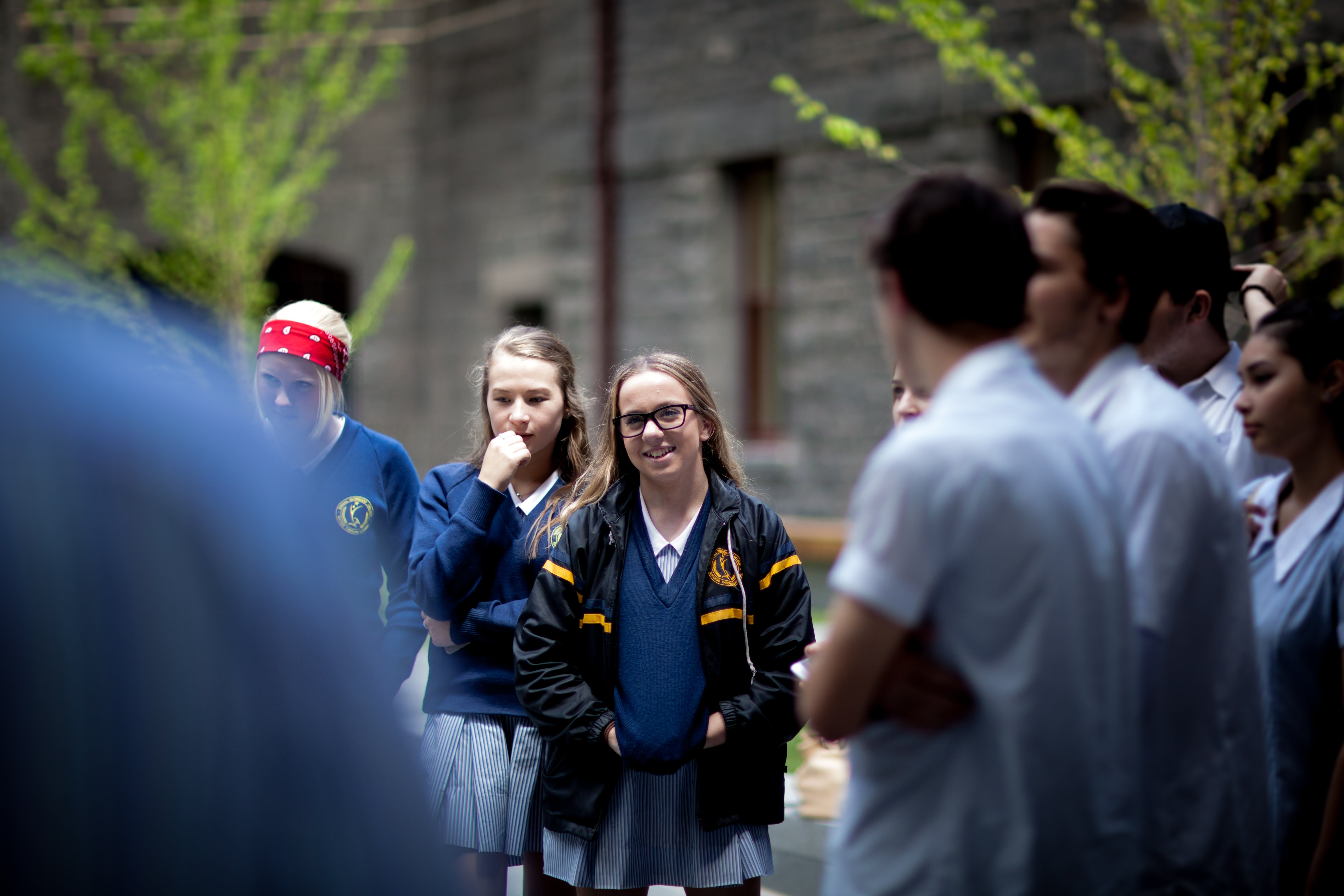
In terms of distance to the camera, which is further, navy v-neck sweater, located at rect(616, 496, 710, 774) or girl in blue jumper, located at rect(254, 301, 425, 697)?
girl in blue jumper, located at rect(254, 301, 425, 697)

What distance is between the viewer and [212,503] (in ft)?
3.31

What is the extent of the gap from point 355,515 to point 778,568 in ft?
3.91

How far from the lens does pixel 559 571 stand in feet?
9.41

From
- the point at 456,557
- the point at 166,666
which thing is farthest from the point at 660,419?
the point at 166,666

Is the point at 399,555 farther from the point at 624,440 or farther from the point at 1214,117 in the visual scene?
the point at 1214,117

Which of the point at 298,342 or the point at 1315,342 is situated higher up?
the point at 298,342

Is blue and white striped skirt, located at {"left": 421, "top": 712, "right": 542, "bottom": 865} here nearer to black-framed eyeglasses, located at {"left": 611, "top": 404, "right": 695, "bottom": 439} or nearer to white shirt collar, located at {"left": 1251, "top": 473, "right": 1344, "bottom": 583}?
black-framed eyeglasses, located at {"left": 611, "top": 404, "right": 695, "bottom": 439}

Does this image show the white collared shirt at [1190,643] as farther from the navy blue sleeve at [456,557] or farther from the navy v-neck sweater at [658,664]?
the navy blue sleeve at [456,557]

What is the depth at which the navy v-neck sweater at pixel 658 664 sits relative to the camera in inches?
106

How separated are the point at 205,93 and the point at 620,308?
189 inches

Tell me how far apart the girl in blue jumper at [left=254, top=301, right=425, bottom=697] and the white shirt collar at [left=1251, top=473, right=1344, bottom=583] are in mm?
2095

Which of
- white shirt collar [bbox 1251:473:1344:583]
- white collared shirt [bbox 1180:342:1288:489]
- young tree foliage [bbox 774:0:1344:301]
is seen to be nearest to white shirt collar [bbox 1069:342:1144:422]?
white shirt collar [bbox 1251:473:1344:583]

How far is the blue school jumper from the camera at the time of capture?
331 cm

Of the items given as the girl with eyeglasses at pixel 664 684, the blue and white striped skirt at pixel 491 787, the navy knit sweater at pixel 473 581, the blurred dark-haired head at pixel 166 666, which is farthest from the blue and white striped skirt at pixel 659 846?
the blurred dark-haired head at pixel 166 666
